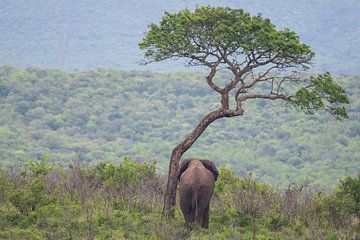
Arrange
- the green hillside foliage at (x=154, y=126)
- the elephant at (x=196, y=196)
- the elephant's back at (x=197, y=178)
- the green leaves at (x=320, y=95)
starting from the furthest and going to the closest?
the green hillside foliage at (x=154, y=126), the green leaves at (x=320, y=95), the elephant's back at (x=197, y=178), the elephant at (x=196, y=196)

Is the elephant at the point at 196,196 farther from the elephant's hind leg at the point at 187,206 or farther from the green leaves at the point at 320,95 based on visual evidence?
the green leaves at the point at 320,95

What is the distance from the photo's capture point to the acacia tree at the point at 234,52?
16.0 m

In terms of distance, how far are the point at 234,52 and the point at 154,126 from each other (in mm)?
71970

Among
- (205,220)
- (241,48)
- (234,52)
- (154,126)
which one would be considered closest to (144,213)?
(205,220)

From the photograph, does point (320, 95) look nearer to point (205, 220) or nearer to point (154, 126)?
point (205, 220)

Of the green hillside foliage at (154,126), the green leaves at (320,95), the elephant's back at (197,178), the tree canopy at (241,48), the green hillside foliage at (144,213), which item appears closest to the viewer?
the green hillside foliage at (144,213)

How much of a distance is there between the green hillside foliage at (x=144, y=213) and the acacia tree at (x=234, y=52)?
1.38 metres

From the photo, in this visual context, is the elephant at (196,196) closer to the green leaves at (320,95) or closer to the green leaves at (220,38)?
the green leaves at (320,95)

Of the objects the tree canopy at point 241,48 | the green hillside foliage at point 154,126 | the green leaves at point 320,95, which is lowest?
the green hillside foliage at point 154,126

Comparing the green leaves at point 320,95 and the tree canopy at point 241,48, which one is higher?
the tree canopy at point 241,48

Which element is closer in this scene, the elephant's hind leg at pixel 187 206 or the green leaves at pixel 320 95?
the elephant's hind leg at pixel 187 206

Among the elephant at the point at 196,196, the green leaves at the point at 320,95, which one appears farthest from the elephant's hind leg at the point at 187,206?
the green leaves at the point at 320,95

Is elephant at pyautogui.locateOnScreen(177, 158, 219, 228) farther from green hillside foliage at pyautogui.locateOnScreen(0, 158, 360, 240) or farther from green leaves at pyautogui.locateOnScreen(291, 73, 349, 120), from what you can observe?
green leaves at pyautogui.locateOnScreen(291, 73, 349, 120)

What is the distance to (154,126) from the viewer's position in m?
88.7
